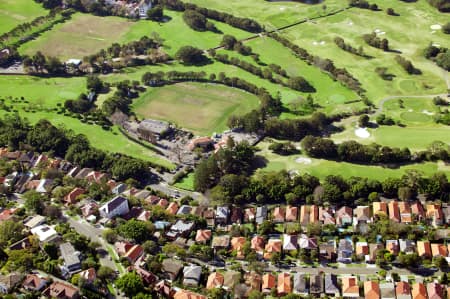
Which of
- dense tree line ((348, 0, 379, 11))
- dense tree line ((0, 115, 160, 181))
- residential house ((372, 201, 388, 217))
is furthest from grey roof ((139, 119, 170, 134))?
dense tree line ((348, 0, 379, 11))

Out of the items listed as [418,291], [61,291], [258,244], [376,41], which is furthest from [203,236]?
[376,41]

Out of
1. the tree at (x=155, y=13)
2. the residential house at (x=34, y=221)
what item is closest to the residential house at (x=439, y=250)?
the residential house at (x=34, y=221)

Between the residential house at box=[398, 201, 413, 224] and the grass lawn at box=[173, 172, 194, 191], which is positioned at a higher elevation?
the residential house at box=[398, 201, 413, 224]

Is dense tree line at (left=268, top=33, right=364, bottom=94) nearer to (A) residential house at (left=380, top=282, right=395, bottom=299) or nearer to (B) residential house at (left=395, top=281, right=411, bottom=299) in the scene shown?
(A) residential house at (left=380, top=282, right=395, bottom=299)

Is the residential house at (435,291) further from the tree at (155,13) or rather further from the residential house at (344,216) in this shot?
the tree at (155,13)

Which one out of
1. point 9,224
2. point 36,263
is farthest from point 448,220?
point 9,224

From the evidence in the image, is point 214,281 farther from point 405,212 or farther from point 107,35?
point 107,35

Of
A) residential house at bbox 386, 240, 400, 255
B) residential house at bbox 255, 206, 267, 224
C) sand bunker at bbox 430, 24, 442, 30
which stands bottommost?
residential house at bbox 255, 206, 267, 224

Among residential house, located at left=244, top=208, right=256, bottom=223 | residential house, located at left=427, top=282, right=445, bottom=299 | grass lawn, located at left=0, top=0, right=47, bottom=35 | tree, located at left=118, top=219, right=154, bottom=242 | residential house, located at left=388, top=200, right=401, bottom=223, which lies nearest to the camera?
residential house, located at left=427, top=282, right=445, bottom=299
